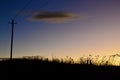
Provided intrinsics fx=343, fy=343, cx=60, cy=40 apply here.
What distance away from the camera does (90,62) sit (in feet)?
57.0

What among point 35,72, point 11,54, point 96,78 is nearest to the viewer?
point 96,78

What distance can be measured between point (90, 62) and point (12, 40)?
2988 cm

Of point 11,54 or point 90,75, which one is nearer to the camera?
point 90,75

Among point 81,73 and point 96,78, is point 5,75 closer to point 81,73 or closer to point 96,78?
point 81,73

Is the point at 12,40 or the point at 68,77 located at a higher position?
the point at 12,40

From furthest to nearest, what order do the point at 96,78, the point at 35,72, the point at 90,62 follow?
the point at 90,62 → the point at 35,72 → the point at 96,78

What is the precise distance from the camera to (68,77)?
12562 millimetres

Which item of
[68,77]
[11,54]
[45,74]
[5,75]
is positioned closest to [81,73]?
[68,77]

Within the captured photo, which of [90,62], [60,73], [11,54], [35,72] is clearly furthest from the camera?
[11,54]

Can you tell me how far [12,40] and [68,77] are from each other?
34.3 meters

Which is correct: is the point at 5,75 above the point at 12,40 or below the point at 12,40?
below

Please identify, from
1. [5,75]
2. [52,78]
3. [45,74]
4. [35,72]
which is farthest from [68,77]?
[5,75]

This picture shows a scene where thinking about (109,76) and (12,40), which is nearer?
(109,76)

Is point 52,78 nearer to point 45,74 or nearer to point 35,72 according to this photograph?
point 45,74
